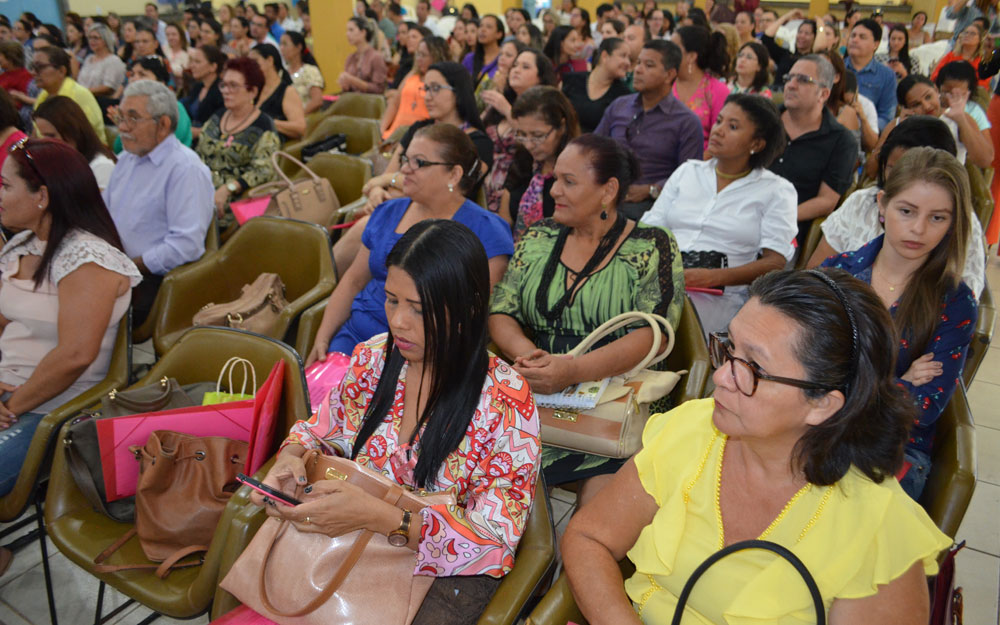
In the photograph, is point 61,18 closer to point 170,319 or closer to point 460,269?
point 170,319

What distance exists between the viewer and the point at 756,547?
3.74ft

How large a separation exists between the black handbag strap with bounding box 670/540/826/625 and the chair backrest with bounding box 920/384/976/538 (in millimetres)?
577

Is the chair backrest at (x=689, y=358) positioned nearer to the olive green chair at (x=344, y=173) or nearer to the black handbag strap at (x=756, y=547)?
the black handbag strap at (x=756, y=547)

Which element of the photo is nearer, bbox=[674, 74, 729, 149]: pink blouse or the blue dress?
the blue dress

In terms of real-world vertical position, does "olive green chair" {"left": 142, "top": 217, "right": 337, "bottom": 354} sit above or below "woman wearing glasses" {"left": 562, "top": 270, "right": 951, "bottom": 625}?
below

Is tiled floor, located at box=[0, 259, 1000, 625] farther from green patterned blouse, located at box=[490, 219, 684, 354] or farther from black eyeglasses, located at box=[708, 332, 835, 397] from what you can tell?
black eyeglasses, located at box=[708, 332, 835, 397]

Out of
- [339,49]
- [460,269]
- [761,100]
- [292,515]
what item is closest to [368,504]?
[292,515]

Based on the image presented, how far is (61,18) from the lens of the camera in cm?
1320

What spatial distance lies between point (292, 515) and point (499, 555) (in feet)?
1.35

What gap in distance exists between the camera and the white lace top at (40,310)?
2.14 metres

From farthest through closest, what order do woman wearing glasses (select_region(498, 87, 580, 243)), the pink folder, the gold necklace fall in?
woman wearing glasses (select_region(498, 87, 580, 243))
the gold necklace
the pink folder

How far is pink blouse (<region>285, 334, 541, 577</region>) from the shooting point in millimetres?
1344

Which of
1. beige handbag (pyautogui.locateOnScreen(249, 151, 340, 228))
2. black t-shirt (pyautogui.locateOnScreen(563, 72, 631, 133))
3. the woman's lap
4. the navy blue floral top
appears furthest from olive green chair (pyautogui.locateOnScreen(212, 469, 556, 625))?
black t-shirt (pyautogui.locateOnScreen(563, 72, 631, 133))

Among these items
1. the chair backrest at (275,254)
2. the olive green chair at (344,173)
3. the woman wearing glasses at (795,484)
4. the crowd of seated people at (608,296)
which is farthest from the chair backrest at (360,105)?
the woman wearing glasses at (795,484)
